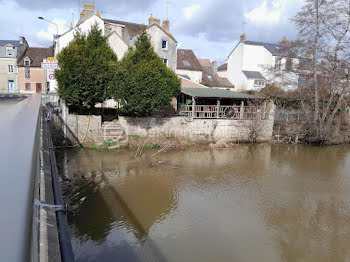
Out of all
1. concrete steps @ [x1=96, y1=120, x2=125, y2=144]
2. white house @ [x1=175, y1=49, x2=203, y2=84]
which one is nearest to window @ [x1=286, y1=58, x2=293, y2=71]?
white house @ [x1=175, y1=49, x2=203, y2=84]

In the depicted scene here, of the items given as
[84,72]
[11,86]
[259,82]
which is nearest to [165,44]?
[84,72]

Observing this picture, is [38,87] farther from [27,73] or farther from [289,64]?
[289,64]

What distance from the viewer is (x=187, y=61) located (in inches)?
1303

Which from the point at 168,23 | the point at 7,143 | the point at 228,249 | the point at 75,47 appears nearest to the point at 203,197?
the point at 228,249

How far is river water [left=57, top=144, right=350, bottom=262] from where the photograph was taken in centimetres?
738

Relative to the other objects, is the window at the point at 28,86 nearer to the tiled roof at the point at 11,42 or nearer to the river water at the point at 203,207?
the tiled roof at the point at 11,42

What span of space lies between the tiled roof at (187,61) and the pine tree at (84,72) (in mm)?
15846

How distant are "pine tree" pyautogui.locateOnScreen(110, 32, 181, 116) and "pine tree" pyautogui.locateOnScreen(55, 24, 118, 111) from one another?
80cm

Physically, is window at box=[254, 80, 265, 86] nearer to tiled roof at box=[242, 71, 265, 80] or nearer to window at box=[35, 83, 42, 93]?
tiled roof at box=[242, 71, 265, 80]

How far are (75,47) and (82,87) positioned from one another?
96.3 inches

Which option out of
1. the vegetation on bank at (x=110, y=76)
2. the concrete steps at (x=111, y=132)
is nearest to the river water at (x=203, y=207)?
the concrete steps at (x=111, y=132)

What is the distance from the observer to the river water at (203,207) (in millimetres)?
7383

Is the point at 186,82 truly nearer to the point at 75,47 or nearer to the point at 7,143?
the point at 75,47

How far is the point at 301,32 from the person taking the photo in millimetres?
20984
